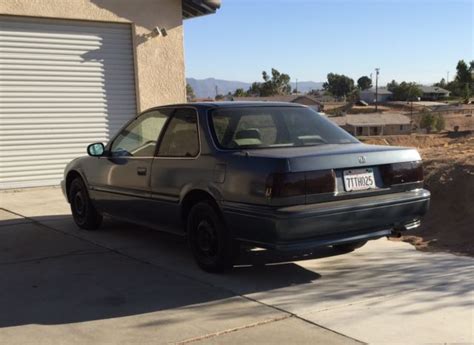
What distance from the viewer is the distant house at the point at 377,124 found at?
77.1 m

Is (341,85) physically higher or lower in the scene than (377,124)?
higher

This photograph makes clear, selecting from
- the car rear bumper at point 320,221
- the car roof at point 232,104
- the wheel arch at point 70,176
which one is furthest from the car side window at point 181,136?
the wheel arch at point 70,176

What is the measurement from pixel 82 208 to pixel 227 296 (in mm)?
3440

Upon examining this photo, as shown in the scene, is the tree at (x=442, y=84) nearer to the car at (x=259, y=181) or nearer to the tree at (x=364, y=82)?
the tree at (x=364, y=82)

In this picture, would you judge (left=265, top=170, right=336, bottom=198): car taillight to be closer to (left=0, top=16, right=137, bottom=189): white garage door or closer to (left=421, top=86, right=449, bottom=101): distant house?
(left=0, top=16, right=137, bottom=189): white garage door

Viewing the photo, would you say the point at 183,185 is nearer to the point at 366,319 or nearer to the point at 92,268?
the point at 92,268

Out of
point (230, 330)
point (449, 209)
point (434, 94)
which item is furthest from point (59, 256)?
point (434, 94)

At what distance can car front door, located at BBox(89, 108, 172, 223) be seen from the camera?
639 centimetres

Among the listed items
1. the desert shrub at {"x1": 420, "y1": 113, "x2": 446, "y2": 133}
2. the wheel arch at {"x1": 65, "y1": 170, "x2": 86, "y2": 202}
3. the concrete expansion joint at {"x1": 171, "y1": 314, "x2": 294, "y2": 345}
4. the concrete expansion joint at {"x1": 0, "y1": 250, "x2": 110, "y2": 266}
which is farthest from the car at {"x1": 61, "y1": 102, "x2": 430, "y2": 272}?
the desert shrub at {"x1": 420, "y1": 113, "x2": 446, "y2": 133}

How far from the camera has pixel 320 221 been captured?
496cm

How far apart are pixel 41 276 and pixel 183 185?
5.12 feet

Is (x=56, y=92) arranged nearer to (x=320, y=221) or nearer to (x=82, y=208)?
(x=82, y=208)

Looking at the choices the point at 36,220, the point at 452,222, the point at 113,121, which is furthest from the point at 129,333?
the point at 113,121

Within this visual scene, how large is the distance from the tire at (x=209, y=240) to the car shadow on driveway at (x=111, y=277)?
0.13 metres
